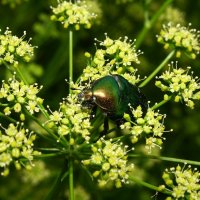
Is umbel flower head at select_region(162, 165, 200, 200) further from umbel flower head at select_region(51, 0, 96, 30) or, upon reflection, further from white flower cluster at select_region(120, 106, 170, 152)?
umbel flower head at select_region(51, 0, 96, 30)

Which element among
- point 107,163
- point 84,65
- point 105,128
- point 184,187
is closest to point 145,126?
point 105,128

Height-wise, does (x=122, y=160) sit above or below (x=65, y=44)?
below

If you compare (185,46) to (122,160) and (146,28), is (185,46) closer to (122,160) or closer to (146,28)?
(146,28)

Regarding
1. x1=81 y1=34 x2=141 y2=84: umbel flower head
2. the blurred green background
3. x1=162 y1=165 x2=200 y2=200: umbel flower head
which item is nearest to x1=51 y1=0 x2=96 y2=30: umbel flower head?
x1=81 y1=34 x2=141 y2=84: umbel flower head

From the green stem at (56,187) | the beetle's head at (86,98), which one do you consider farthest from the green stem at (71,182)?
the beetle's head at (86,98)

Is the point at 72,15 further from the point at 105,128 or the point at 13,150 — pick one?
the point at 13,150

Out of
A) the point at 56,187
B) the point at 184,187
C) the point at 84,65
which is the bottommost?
the point at 184,187

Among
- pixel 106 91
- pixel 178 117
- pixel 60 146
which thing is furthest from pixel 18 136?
pixel 178 117
